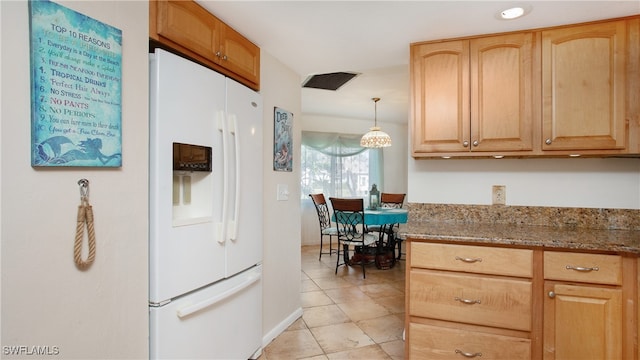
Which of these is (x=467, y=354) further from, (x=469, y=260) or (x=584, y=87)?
(x=584, y=87)

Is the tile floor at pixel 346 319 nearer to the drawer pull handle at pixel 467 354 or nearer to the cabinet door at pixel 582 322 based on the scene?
the drawer pull handle at pixel 467 354

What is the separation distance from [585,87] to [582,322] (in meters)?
1.30

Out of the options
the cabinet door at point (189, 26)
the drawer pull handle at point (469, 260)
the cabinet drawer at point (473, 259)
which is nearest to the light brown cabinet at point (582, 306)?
the cabinet drawer at point (473, 259)

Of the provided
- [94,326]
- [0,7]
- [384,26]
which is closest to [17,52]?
[0,7]

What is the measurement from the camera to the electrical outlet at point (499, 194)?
7.34 feet

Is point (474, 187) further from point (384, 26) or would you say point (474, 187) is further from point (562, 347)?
point (384, 26)

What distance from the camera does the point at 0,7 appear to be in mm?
956

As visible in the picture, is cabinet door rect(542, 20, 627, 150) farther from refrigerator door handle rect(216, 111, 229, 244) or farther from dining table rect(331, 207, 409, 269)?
dining table rect(331, 207, 409, 269)

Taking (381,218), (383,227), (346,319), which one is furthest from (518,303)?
(383,227)

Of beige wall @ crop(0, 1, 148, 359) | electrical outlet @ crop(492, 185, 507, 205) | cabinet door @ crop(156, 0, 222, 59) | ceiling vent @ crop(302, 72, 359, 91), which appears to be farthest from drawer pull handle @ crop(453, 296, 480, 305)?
ceiling vent @ crop(302, 72, 359, 91)

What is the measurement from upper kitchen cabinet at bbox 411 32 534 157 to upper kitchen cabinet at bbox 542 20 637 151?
11cm

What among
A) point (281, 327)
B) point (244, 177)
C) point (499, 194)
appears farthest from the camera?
point (281, 327)

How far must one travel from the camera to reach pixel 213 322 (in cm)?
174

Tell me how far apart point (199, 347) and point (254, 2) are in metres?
1.82
